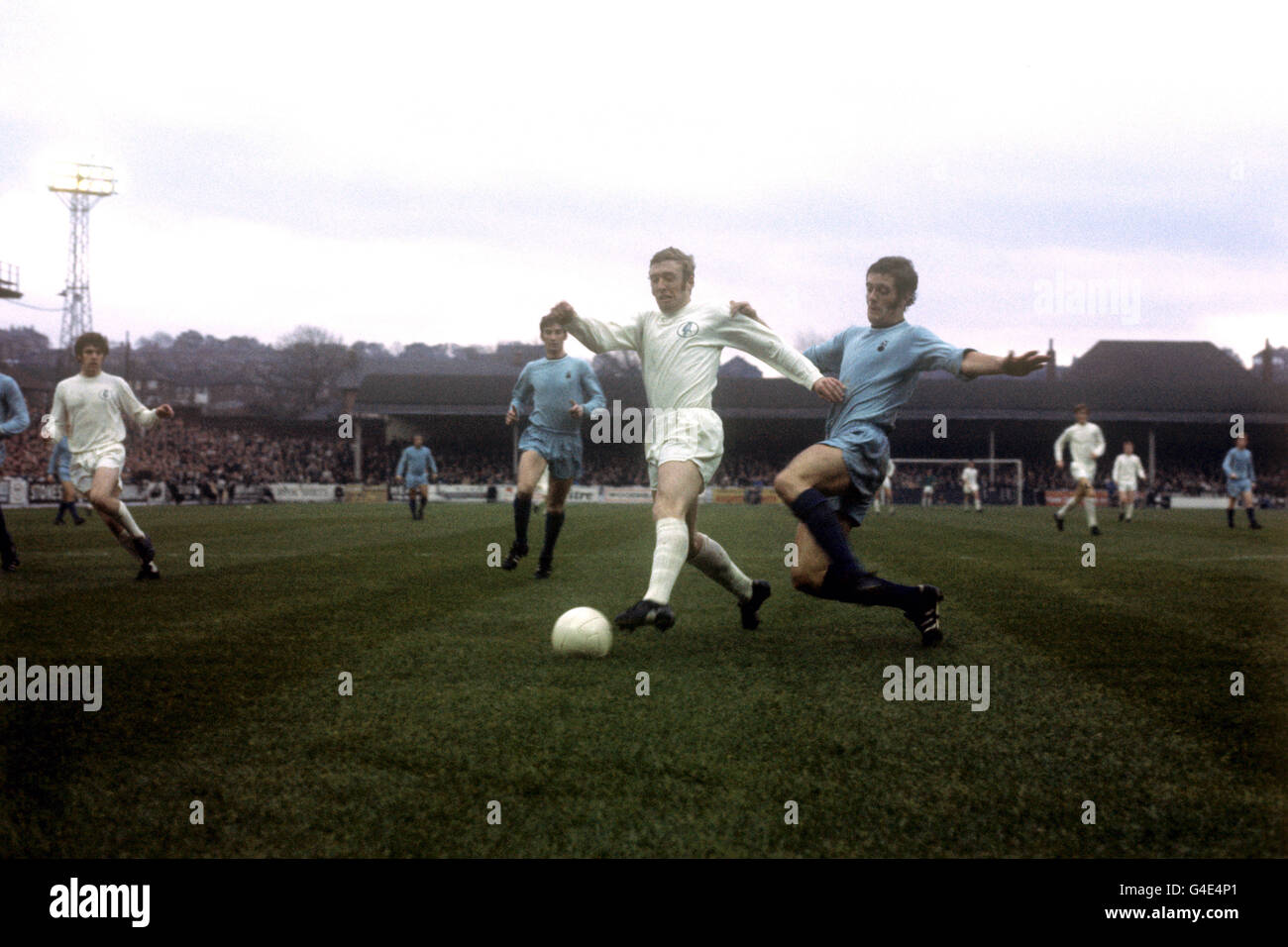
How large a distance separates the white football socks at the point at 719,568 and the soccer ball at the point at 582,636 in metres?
0.97

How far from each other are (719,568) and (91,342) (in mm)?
6451

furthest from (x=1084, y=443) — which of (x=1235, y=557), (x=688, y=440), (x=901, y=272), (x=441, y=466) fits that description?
(x=441, y=466)

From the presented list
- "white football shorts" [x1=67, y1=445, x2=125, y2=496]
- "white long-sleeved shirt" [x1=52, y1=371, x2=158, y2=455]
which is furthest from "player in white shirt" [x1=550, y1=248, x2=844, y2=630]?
"white football shorts" [x1=67, y1=445, x2=125, y2=496]

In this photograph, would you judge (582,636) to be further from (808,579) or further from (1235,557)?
(1235,557)

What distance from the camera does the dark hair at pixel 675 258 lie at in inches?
221

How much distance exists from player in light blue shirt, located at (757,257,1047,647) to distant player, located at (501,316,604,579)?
425cm

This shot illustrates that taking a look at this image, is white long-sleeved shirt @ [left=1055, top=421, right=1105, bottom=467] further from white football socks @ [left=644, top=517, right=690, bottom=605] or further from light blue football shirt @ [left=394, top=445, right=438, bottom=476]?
white football socks @ [left=644, top=517, right=690, bottom=605]

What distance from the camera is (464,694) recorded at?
4.00 metres

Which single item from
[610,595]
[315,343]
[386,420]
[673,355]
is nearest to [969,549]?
[610,595]

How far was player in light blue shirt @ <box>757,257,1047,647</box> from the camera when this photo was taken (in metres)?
5.15

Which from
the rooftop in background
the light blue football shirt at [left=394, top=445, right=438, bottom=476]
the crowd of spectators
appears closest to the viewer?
the light blue football shirt at [left=394, top=445, right=438, bottom=476]

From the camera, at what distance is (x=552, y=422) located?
32.0 ft
